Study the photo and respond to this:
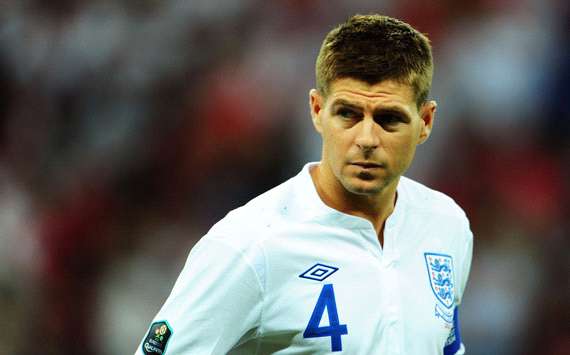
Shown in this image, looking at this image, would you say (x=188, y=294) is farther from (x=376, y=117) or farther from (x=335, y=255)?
(x=376, y=117)

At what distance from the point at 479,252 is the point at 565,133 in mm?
871

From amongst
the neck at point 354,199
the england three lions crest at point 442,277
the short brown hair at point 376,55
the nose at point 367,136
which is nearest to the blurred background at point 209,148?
the england three lions crest at point 442,277

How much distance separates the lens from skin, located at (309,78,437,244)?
8.17 feet

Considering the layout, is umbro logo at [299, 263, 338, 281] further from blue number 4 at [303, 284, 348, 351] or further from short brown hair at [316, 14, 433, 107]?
short brown hair at [316, 14, 433, 107]

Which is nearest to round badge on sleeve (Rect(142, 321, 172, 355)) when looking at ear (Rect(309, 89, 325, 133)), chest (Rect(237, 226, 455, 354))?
chest (Rect(237, 226, 455, 354))

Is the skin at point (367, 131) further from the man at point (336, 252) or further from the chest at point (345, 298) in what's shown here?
the chest at point (345, 298)

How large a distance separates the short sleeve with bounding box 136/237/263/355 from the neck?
1.20ft

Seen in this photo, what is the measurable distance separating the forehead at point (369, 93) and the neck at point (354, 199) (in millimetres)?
247

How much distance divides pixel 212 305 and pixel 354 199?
21.2 inches

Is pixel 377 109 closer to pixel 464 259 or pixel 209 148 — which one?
pixel 464 259

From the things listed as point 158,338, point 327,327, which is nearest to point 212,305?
point 158,338

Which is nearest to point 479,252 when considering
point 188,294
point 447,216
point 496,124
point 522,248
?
point 522,248

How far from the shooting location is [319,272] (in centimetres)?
255

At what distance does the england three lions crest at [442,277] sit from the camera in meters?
2.75
